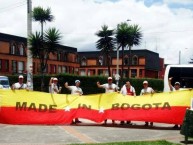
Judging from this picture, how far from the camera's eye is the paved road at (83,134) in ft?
36.2

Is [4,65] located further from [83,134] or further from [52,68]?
[83,134]

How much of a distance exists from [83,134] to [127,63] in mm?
72252

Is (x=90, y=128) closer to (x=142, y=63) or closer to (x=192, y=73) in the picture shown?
(x=192, y=73)

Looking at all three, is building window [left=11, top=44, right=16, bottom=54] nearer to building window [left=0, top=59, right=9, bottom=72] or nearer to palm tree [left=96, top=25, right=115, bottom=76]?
building window [left=0, top=59, right=9, bottom=72]

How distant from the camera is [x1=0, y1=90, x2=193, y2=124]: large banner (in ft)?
46.5

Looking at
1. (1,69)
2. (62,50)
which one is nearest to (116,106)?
(1,69)

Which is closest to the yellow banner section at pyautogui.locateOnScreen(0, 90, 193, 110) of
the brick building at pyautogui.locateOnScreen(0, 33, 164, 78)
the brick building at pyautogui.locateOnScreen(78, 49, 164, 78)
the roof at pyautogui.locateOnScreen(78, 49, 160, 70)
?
the brick building at pyautogui.locateOnScreen(0, 33, 164, 78)

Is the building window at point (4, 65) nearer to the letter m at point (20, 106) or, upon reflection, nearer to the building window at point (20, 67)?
the building window at point (20, 67)

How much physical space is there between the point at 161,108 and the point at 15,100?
535 cm

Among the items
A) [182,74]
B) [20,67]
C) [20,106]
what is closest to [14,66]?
[20,67]

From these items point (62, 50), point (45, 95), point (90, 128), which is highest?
point (62, 50)

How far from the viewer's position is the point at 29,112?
14.9 m

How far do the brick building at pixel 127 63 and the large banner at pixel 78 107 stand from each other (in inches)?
2463

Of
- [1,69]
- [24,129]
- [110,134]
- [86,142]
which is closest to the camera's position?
[86,142]
